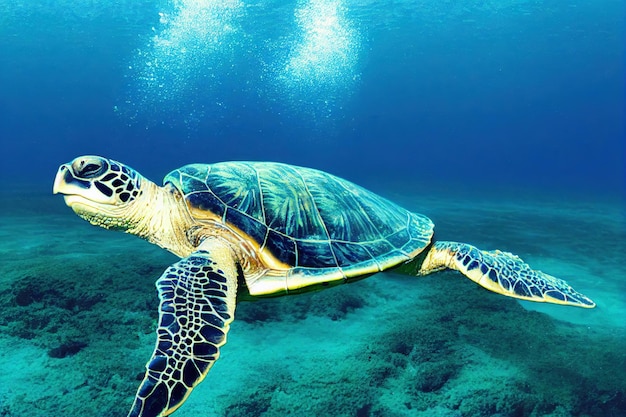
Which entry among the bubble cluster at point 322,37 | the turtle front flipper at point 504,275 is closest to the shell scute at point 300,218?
the turtle front flipper at point 504,275

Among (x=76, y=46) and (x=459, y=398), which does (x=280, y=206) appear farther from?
(x=76, y=46)

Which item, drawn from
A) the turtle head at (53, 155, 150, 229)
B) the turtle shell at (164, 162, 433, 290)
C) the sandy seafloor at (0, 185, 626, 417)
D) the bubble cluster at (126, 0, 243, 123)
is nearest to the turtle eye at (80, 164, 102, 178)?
the turtle head at (53, 155, 150, 229)

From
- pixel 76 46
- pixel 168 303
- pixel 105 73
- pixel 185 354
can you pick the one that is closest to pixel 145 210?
pixel 168 303

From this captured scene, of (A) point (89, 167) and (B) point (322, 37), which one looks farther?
(B) point (322, 37)

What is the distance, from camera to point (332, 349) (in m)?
3.23

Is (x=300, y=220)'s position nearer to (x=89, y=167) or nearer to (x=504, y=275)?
(x=89, y=167)

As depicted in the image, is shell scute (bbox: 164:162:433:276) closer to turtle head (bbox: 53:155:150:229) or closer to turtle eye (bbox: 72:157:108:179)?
turtle head (bbox: 53:155:150:229)

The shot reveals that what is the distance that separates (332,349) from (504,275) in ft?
5.17

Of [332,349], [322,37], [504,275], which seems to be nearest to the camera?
[504,275]

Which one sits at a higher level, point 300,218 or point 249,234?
point 300,218

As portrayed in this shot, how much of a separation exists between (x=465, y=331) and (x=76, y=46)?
50015 millimetres

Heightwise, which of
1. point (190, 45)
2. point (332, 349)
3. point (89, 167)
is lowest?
point (332, 349)

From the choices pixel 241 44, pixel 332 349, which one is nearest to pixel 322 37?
pixel 241 44

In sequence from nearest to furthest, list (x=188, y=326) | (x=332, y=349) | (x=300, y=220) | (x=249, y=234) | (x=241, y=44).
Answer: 1. (x=188, y=326)
2. (x=249, y=234)
3. (x=300, y=220)
4. (x=332, y=349)
5. (x=241, y=44)
